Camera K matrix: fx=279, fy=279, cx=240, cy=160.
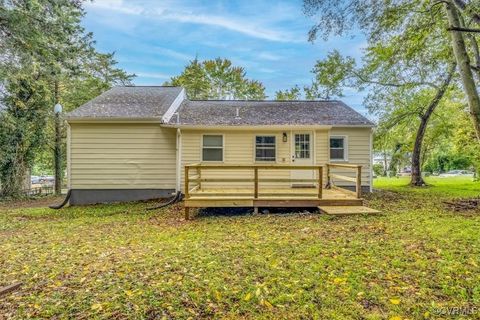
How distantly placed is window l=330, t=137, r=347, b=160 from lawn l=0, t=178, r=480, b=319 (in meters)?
5.09

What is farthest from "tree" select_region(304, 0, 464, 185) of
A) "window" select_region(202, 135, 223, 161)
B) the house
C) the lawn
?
the lawn

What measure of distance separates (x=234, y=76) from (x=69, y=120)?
70.9ft

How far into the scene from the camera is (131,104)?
11.5 meters

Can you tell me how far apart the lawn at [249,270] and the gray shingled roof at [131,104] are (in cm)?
494

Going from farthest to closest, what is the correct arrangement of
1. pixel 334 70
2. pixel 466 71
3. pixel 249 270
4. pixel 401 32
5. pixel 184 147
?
1. pixel 334 70
2. pixel 184 147
3. pixel 401 32
4. pixel 466 71
5. pixel 249 270

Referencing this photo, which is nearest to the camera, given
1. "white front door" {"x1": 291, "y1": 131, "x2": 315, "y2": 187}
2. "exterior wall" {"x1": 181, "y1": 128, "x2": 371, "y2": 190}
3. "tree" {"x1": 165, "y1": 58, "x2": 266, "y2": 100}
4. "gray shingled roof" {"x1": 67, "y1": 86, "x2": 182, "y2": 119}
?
"gray shingled roof" {"x1": 67, "y1": 86, "x2": 182, "y2": 119}

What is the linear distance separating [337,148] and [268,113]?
10.8ft

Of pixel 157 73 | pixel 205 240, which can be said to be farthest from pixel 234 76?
pixel 205 240

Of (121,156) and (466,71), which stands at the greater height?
(466,71)

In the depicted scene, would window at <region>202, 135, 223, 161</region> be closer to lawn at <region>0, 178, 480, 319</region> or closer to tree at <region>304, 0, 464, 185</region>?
lawn at <region>0, 178, 480, 319</region>

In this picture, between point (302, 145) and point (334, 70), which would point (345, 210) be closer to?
point (302, 145)

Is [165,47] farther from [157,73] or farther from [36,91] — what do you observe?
[36,91]

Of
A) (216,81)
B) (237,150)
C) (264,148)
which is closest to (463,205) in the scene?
(264,148)

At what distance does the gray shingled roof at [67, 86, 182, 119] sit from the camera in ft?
33.6
